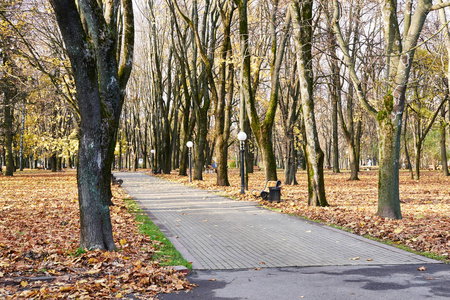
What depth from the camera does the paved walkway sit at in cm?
683

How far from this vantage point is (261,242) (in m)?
8.33

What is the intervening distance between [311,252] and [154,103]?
31888 mm

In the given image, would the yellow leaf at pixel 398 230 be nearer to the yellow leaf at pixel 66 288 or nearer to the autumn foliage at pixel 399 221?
the autumn foliage at pixel 399 221

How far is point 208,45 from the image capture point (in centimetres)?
2423

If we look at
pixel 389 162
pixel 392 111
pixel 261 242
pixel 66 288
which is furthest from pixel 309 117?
pixel 66 288

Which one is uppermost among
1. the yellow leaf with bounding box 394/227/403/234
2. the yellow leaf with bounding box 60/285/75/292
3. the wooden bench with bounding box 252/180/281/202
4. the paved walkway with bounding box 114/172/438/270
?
the wooden bench with bounding box 252/180/281/202

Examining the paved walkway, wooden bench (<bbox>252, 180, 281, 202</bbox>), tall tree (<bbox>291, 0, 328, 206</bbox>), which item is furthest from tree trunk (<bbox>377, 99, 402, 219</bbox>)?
wooden bench (<bbox>252, 180, 281, 202</bbox>)

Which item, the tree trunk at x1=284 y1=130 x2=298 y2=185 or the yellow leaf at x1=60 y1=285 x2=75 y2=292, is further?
the tree trunk at x1=284 y1=130 x2=298 y2=185

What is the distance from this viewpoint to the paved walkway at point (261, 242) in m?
6.83

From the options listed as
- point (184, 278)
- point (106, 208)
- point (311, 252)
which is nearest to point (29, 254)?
point (106, 208)

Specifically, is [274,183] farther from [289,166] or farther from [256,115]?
[289,166]

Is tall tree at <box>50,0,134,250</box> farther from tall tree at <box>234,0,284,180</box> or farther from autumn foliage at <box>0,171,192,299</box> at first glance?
tall tree at <box>234,0,284,180</box>

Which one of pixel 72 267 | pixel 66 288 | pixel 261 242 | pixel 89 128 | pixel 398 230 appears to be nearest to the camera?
pixel 66 288

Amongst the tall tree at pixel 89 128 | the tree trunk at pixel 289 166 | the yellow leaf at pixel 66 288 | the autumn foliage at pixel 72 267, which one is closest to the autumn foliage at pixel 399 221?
the autumn foliage at pixel 72 267
